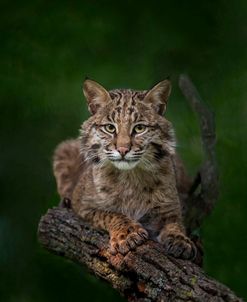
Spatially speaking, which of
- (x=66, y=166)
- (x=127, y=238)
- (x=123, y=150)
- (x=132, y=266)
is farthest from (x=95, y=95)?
(x=66, y=166)

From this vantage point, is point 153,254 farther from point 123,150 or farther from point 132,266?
point 123,150

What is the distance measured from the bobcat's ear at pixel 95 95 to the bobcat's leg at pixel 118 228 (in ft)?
2.33

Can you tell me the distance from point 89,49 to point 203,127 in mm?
Answer: 3095

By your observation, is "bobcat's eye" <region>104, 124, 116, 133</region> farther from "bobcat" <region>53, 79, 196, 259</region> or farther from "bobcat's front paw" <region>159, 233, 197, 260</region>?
"bobcat's front paw" <region>159, 233, 197, 260</region>

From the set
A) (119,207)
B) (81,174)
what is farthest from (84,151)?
(81,174)

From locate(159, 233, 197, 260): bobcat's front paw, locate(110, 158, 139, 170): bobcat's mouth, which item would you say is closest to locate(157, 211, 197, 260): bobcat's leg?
locate(159, 233, 197, 260): bobcat's front paw

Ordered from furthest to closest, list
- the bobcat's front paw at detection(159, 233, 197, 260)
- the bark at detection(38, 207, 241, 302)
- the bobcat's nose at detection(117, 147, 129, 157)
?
1. the bobcat's nose at detection(117, 147, 129, 157)
2. the bobcat's front paw at detection(159, 233, 197, 260)
3. the bark at detection(38, 207, 241, 302)

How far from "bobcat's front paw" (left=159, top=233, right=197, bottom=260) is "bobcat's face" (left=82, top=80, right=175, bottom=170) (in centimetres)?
53

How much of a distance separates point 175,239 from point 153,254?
41 cm

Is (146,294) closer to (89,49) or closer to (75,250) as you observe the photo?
(75,250)

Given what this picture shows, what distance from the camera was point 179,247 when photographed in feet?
21.9

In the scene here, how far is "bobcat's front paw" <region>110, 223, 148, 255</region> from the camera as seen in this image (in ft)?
21.9

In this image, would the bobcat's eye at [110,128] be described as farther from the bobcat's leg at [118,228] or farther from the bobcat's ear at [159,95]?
the bobcat's leg at [118,228]

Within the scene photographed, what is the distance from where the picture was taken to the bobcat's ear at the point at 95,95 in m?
7.28
